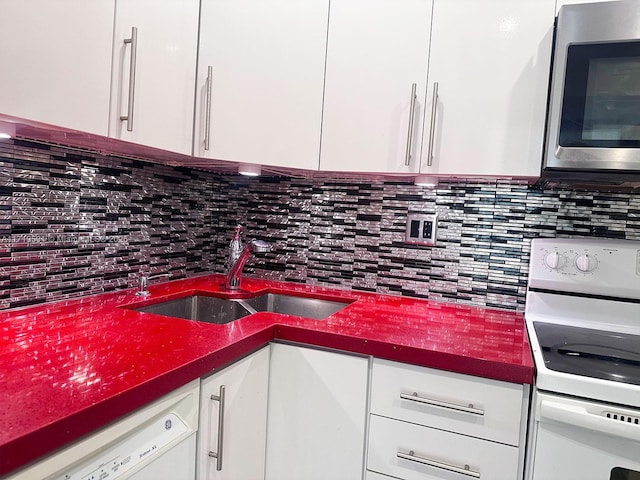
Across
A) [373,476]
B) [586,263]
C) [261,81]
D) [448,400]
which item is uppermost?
[261,81]

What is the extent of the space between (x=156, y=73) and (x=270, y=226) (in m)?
0.89

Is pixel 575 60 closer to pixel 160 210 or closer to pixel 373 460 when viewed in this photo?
pixel 373 460

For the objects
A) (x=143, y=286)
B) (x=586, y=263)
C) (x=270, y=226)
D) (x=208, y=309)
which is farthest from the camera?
(x=270, y=226)

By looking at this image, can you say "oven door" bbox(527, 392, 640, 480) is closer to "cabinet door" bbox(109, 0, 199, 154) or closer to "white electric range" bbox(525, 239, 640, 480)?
"white electric range" bbox(525, 239, 640, 480)

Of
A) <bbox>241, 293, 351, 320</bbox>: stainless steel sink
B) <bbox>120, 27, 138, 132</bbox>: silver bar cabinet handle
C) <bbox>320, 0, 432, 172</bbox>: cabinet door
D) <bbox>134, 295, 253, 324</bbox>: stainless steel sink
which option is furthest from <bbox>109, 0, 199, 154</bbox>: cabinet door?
<bbox>241, 293, 351, 320</bbox>: stainless steel sink

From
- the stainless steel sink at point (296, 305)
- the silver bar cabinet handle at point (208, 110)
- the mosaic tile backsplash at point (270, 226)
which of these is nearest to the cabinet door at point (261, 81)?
the silver bar cabinet handle at point (208, 110)

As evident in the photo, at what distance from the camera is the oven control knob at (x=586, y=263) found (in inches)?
56.1

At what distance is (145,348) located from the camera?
0.97m

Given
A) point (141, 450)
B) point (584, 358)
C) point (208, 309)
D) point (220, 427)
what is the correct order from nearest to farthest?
point (141, 450) < point (220, 427) < point (584, 358) < point (208, 309)

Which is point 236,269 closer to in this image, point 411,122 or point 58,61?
point 411,122

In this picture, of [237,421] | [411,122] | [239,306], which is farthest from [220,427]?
[411,122]

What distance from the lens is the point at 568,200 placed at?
1515mm

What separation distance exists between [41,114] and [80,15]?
233 mm

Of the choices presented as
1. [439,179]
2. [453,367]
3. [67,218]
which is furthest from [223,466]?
[439,179]
